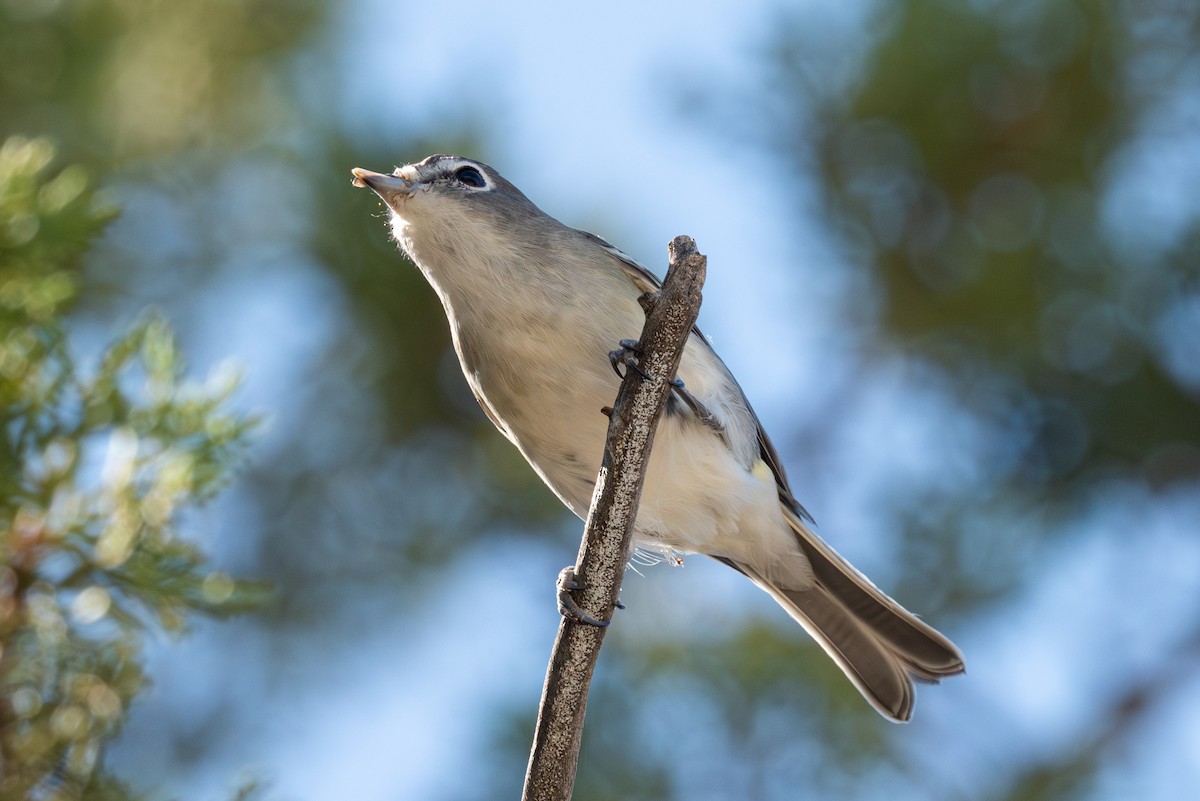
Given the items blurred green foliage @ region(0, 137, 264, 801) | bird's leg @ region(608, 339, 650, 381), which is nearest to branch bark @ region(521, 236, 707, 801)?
bird's leg @ region(608, 339, 650, 381)

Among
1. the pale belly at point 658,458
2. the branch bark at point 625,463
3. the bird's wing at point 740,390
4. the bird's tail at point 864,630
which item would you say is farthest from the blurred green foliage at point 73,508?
the bird's tail at point 864,630

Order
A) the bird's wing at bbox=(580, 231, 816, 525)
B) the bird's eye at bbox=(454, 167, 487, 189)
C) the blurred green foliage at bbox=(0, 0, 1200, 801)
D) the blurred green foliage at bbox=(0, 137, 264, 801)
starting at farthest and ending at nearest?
the blurred green foliage at bbox=(0, 0, 1200, 801) → the bird's eye at bbox=(454, 167, 487, 189) → the bird's wing at bbox=(580, 231, 816, 525) → the blurred green foliage at bbox=(0, 137, 264, 801)

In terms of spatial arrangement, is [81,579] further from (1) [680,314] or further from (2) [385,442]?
(2) [385,442]

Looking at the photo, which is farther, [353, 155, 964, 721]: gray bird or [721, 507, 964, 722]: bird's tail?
[721, 507, 964, 722]: bird's tail

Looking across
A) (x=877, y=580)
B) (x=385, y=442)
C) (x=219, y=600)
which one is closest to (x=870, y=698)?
(x=877, y=580)

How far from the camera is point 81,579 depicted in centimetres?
180

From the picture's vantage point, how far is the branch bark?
1.79 meters

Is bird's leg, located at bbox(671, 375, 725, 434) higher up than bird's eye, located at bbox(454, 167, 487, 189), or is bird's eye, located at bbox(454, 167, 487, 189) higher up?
bird's eye, located at bbox(454, 167, 487, 189)

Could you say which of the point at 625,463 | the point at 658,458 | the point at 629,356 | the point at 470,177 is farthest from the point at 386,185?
the point at 625,463

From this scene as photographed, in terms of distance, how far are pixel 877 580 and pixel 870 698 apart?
0.89 metres

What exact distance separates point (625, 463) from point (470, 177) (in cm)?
165

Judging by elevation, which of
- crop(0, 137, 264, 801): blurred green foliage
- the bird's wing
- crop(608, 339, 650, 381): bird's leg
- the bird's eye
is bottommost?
crop(0, 137, 264, 801): blurred green foliage

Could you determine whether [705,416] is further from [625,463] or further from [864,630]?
[625,463]

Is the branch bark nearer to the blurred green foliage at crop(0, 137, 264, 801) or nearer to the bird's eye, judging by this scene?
the blurred green foliage at crop(0, 137, 264, 801)
